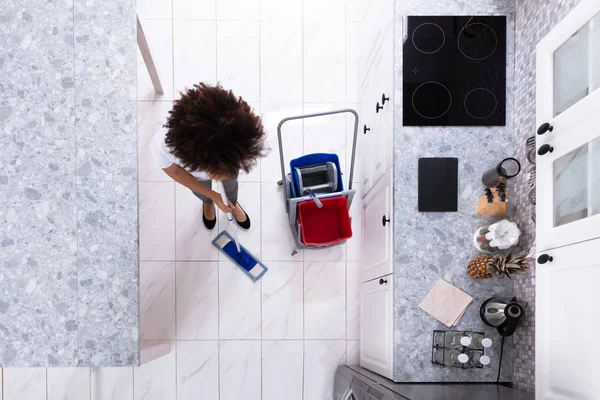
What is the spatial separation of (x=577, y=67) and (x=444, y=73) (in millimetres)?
714

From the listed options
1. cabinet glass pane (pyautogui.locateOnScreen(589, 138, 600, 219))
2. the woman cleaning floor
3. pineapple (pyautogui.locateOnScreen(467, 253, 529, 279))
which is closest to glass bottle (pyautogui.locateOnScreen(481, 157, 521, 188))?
pineapple (pyautogui.locateOnScreen(467, 253, 529, 279))

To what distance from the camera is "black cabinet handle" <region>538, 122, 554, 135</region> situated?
155 cm

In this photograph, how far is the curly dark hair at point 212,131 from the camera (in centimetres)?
167

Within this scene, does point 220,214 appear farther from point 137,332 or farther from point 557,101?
point 557,101

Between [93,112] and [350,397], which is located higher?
[93,112]

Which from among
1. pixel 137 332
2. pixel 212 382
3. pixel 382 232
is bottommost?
Result: pixel 212 382

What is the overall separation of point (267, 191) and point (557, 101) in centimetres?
185

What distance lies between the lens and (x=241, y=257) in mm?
2918

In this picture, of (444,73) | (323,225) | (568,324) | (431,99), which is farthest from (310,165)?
(568,324)

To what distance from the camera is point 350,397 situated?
2383mm

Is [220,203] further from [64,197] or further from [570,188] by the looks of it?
[570,188]

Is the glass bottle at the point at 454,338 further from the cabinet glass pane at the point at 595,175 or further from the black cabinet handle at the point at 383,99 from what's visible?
the black cabinet handle at the point at 383,99

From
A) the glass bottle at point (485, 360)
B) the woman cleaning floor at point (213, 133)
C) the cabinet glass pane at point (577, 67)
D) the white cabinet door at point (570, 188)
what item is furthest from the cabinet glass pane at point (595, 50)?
the glass bottle at point (485, 360)

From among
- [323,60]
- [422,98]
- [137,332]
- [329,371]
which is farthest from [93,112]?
[329,371]
